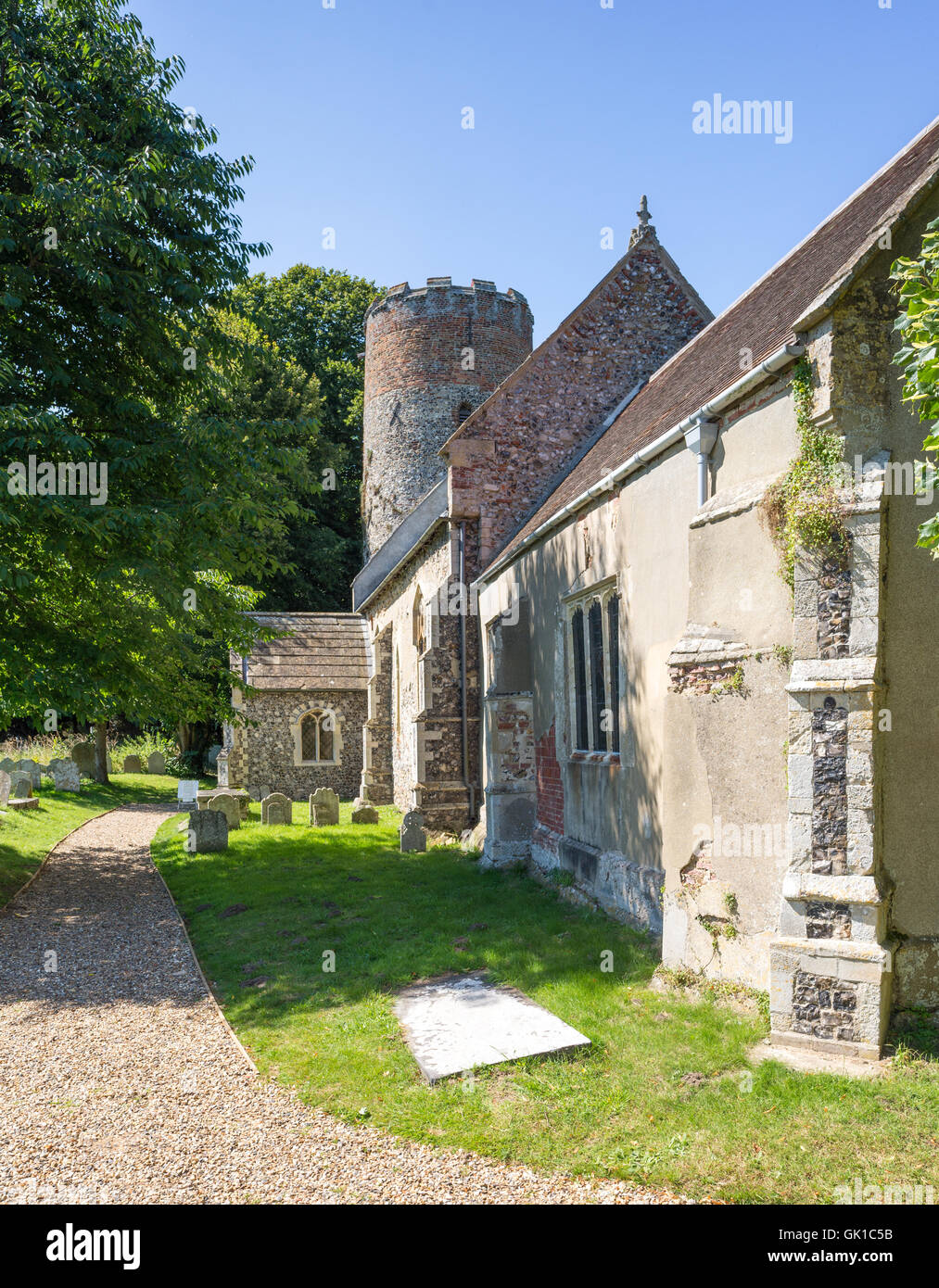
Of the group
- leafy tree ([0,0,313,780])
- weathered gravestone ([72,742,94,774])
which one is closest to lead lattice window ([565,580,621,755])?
leafy tree ([0,0,313,780])

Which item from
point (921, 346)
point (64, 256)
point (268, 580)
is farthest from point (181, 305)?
point (268, 580)

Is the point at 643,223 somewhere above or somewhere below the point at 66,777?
above

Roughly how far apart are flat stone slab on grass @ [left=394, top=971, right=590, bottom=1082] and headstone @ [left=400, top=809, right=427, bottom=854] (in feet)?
23.4

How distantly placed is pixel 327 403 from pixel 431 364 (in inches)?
473

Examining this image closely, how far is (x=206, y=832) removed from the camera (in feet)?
47.5

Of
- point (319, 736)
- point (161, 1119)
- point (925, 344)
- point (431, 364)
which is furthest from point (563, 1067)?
point (431, 364)

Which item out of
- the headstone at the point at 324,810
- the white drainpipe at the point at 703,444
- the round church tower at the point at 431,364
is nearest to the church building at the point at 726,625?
the white drainpipe at the point at 703,444

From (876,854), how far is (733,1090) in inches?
65.8

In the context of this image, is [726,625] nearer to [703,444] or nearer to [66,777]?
[703,444]

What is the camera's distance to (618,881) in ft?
29.0

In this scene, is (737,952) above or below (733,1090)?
above

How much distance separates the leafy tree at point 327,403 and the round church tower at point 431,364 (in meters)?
6.70

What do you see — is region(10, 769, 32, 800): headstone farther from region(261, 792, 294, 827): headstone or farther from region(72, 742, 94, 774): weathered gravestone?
region(261, 792, 294, 827): headstone
